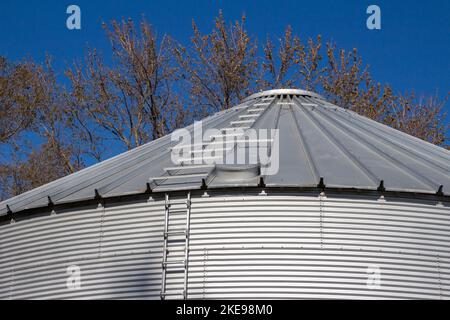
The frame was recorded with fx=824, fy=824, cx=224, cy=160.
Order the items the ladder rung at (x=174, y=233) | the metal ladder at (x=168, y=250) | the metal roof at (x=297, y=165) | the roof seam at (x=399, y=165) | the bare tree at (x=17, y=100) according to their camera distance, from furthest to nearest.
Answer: the bare tree at (x=17, y=100) → the roof seam at (x=399, y=165) → the metal roof at (x=297, y=165) → the ladder rung at (x=174, y=233) → the metal ladder at (x=168, y=250)

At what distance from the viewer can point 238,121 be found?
17984 millimetres

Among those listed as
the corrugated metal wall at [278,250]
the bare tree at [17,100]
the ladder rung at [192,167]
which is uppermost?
the bare tree at [17,100]

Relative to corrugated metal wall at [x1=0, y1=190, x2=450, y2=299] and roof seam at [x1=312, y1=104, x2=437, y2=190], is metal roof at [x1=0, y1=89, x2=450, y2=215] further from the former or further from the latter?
corrugated metal wall at [x1=0, y1=190, x2=450, y2=299]

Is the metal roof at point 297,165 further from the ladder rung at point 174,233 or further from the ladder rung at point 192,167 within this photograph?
the ladder rung at point 174,233

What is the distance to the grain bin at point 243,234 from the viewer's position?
1295 cm

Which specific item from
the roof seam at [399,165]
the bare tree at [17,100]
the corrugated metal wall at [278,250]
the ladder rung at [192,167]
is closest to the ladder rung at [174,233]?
the corrugated metal wall at [278,250]

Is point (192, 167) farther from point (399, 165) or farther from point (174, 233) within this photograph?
point (399, 165)

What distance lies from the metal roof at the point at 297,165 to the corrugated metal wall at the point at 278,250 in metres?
0.37

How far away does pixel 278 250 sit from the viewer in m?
13.1

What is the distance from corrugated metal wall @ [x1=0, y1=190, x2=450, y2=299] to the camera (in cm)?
1289

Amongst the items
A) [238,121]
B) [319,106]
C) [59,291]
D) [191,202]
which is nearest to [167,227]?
[191,202]

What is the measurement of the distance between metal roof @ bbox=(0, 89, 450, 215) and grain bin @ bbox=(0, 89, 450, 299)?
0.18 feet

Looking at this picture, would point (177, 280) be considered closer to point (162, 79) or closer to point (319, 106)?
point (319, 106)
